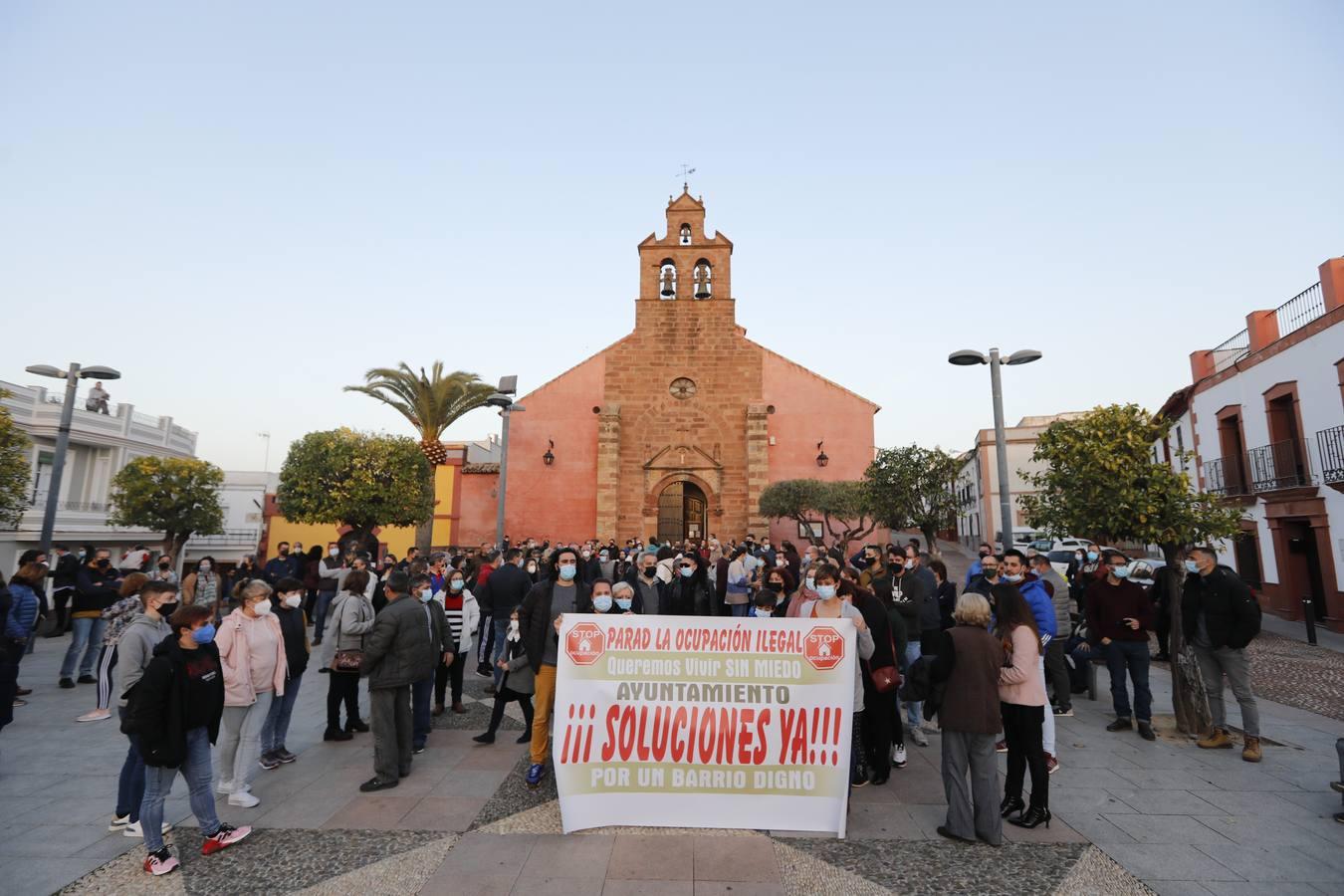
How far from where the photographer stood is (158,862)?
13.1ft

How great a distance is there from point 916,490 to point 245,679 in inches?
612

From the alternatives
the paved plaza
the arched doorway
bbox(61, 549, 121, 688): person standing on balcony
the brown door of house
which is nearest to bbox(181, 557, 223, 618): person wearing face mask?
bbox(61, 549, 121, 688): person standing on balcony

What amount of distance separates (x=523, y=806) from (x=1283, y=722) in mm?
8406

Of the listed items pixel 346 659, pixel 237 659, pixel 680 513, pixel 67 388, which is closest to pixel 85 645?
pixel 67 388

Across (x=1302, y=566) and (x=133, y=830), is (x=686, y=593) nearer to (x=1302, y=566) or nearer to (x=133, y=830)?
(x=133, y=830)

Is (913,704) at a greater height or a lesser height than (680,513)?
lesser

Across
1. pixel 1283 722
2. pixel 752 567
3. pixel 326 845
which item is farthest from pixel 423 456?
pixel 1283 722

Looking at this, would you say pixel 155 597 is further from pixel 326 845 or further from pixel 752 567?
pixel 752 567

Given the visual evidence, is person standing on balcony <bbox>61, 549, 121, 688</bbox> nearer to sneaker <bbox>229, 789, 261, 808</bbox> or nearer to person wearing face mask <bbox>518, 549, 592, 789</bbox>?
sneaker <bbox>229, 789, 261, 808</bbox>

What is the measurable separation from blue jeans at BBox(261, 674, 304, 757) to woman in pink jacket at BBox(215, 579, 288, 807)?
737 millimetres

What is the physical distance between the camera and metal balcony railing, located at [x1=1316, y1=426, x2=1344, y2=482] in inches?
518

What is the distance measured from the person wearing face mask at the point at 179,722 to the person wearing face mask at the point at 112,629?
328cm

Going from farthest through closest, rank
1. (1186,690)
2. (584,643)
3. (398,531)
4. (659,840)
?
(398,531) → (1186,690) → (584,643) → (659,840)

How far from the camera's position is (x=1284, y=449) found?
15.1 meters
